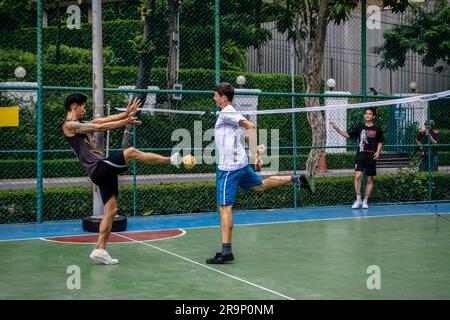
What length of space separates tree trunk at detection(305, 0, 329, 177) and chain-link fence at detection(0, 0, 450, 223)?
0.04m

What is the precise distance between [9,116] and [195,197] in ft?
13.1

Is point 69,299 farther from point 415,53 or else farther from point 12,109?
point 415,53

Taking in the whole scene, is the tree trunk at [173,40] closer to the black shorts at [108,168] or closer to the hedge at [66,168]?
the hedge at [66,168]

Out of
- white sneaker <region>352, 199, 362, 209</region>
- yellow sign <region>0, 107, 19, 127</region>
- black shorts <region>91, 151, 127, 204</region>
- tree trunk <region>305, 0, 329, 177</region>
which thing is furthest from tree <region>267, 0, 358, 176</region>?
black shorts <region>91, 151, 127, 204</region>

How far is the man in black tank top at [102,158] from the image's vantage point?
8055 millimetres

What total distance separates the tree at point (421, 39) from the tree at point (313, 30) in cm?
1134

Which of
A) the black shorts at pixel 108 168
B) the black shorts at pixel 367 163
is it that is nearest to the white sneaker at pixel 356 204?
the black shorts at pixel 367 163

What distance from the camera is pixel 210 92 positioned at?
13.1m

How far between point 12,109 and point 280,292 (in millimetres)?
7249

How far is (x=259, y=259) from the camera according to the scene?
334 inches

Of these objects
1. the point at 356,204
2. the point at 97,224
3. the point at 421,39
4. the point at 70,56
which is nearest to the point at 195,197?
the point at 97,224

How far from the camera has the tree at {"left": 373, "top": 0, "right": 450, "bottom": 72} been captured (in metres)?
28.6

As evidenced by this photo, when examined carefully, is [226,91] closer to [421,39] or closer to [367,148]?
[367,148]
